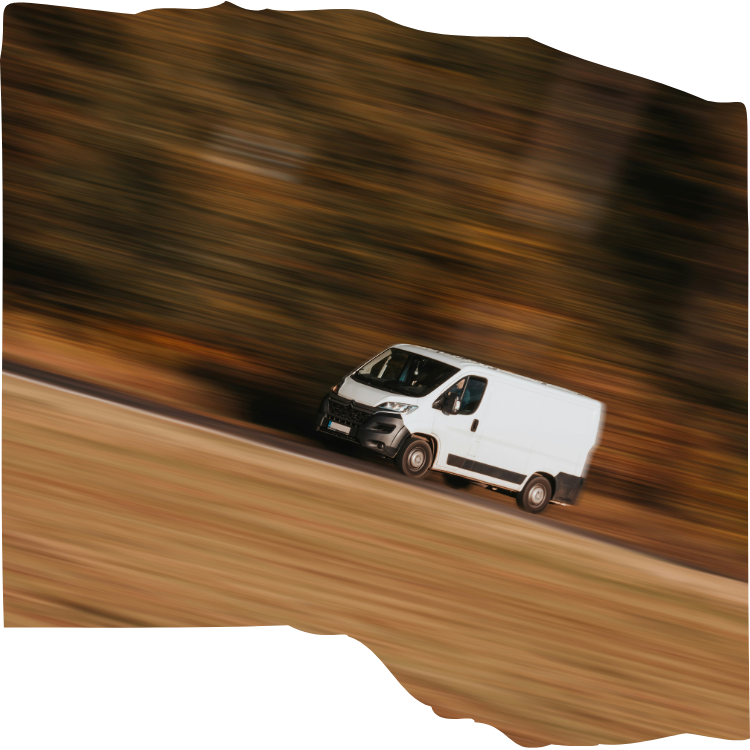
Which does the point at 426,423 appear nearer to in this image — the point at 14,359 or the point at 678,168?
the point at 14,359

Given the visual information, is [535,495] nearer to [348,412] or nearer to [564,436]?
[564,436]

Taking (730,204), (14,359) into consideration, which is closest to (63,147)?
(14,359)

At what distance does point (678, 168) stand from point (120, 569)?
12.2 m

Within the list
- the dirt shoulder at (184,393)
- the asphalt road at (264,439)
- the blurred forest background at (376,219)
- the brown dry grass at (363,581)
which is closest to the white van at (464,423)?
the asphalt road at (264,439)

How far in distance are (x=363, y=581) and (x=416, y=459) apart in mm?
3895

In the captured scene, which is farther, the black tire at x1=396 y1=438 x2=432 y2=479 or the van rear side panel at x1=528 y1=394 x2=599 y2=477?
the van rear side panel at x1=528 y1=394 x2=599 y2=477

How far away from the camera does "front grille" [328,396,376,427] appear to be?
10812 mm

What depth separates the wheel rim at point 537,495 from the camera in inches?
475

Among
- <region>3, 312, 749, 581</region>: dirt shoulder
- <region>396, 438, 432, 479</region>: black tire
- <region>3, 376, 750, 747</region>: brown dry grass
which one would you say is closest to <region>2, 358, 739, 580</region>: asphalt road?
<region>396, 438, 432, 479</region>: black tire

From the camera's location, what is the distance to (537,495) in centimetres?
1212

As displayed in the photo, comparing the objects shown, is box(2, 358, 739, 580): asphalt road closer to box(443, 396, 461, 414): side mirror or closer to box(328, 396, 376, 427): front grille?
box(328, 396, 376, 427): front grille

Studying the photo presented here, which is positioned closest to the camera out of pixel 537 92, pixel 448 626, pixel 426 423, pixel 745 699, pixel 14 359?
pixel 448 626

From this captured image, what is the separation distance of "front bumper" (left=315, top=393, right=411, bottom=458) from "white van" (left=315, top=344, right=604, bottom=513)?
0.01m

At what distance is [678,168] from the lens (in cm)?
1531
